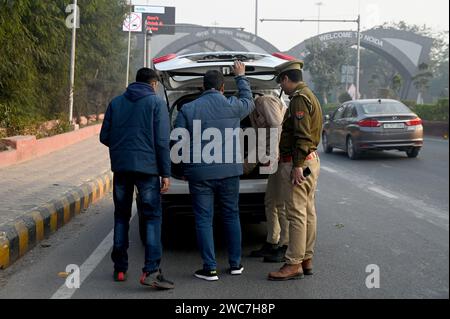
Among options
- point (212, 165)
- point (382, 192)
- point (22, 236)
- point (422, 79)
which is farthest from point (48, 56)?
point (422, 79)

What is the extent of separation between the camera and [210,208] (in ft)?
16.8

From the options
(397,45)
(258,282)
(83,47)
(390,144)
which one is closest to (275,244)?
(258,282)

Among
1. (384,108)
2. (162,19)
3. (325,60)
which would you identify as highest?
(162,19)

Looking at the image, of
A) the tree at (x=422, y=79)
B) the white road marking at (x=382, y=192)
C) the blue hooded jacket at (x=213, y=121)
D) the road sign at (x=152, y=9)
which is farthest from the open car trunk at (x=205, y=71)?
the road sign at (x=152, y=9)

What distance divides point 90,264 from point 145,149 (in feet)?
4.96

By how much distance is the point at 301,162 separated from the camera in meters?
4.88

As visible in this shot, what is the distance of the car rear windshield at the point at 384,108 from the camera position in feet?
48.1

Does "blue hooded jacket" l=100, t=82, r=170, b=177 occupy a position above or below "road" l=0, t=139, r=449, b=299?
above

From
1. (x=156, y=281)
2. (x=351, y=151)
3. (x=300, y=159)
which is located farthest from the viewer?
(x=351, y=151)

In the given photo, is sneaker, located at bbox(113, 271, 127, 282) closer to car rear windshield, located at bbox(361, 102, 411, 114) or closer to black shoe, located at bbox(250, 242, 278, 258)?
black shoe, located at bbox(250, 242, 278, 258)

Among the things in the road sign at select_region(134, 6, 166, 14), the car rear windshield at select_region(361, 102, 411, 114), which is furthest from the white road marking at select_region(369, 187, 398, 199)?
the road sign at select_region(134, 6, 166, 14)

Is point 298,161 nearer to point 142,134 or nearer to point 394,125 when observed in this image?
point 142,134

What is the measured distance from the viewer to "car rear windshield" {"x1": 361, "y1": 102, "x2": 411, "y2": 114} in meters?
14.6

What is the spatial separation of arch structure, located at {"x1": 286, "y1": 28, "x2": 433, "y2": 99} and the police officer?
152 feet
